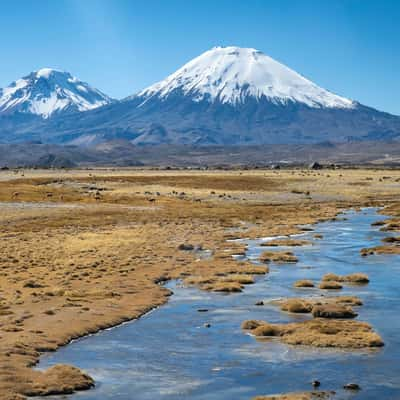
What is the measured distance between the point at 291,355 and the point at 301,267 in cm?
1702

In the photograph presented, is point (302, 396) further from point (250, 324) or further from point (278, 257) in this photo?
point (278, 257)

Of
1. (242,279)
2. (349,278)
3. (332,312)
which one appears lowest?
(332,312)

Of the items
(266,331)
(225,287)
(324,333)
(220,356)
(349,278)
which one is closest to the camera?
(220,356)

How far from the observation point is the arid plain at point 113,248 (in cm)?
2334

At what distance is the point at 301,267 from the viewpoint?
1511 inches

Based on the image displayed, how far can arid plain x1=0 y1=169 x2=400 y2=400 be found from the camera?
76.6ft

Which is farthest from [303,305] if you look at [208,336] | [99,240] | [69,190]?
[69,190]

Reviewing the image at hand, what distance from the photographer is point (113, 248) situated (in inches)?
1759

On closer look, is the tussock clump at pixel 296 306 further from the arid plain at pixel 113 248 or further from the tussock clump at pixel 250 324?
the tussock clump at pixel 250 324

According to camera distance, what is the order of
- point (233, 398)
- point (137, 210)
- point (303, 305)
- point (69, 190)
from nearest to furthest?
point (233, 398) < point (303, 305) < point (137, 210) < point (69, 190)

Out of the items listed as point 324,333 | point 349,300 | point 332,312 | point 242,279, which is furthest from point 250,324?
point 242,279

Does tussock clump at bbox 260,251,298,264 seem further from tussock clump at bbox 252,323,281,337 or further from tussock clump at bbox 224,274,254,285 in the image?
tussock clump at bbox 252,323,281,337

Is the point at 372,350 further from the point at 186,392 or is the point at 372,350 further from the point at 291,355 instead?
the point at 186,392

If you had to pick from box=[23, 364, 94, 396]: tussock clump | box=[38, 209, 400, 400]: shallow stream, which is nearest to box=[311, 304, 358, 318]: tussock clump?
box=[38, 209, 400, 400]: shallow stream
